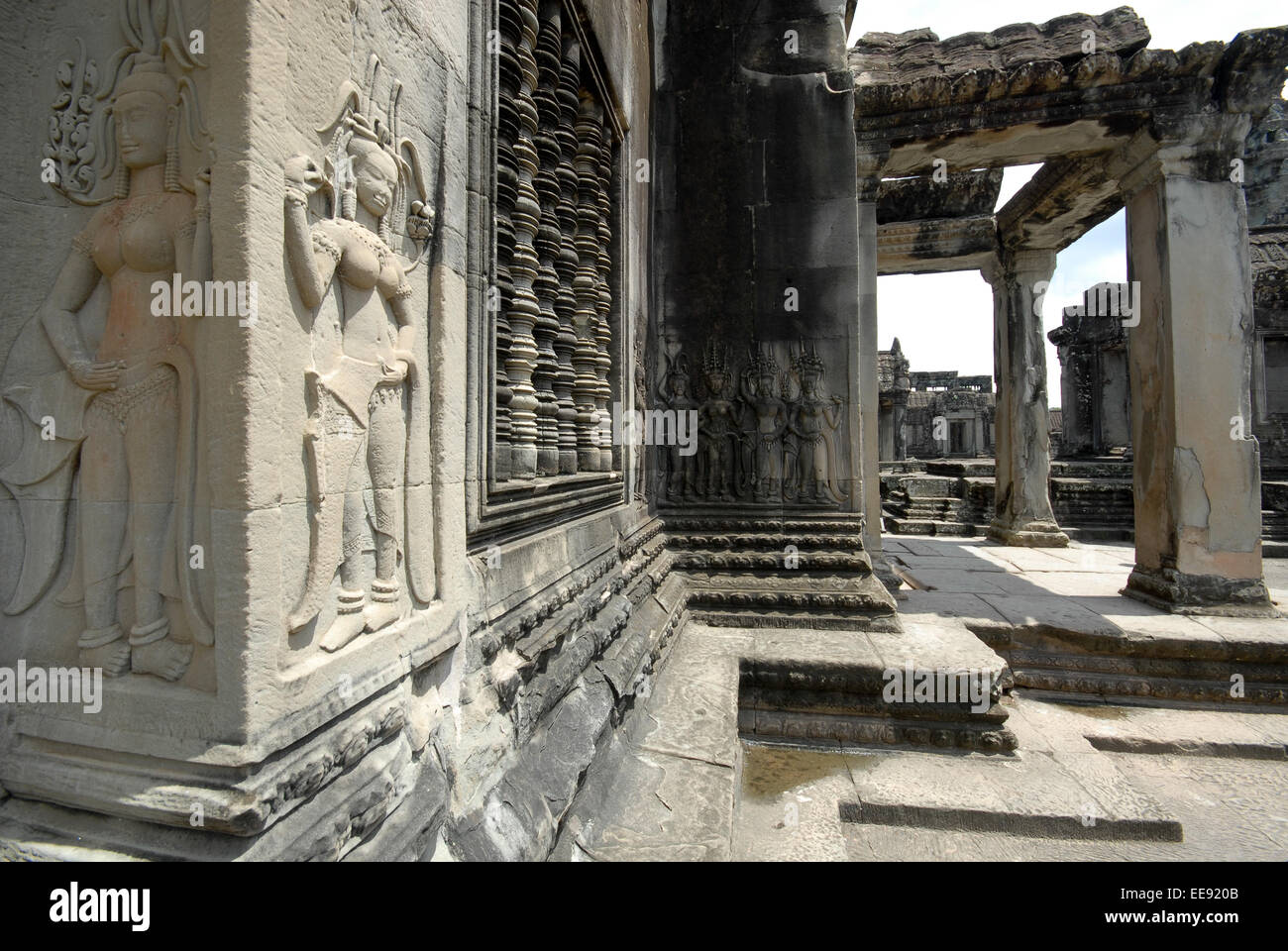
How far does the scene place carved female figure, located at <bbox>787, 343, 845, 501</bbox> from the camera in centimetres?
539

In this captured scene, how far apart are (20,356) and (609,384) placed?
3.15 meters

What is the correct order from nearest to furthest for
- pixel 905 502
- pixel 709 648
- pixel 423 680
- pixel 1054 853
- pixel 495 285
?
1. pixel 423 680
2. pixel 495 285
3. pixel 1054 853
4. pixel 709 648
5. pixel 905 502

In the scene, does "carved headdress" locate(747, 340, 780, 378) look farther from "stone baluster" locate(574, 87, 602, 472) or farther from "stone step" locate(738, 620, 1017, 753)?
"stone step" locate(738, 620, 1017, 753)

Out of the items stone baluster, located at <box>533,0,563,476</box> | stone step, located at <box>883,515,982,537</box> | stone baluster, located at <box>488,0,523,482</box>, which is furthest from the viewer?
stone step, located at <box>883,515,982,537</box>

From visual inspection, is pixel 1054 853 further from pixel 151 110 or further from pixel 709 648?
pixel 151 110

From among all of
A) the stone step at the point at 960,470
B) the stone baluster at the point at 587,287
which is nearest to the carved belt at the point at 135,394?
the stone baluster at the point at 587,287

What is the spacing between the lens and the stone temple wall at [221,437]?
1.27m

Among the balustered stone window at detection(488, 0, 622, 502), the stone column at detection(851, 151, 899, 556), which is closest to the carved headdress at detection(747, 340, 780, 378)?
the stone column at detection(851, 151, 899, 556)

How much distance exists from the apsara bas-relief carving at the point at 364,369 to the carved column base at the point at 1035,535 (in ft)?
33.4

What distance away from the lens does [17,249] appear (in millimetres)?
1443

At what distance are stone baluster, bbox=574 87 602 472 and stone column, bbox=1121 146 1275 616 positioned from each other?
5.52 meters

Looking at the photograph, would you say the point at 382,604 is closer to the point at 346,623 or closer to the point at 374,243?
the point at 346,623

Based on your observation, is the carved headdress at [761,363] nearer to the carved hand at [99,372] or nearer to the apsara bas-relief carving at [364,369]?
the apsara bas-relief carving at [364,369]

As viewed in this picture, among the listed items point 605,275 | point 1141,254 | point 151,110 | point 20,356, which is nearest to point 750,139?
point 605,275
